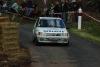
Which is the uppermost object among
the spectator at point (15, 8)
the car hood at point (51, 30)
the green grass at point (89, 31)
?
the spectator at point (15, 8)

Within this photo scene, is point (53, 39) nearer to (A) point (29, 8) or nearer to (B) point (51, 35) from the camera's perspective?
(B) point (51, 35)

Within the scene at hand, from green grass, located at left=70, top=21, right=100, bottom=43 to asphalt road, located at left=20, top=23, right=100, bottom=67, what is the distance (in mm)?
1266

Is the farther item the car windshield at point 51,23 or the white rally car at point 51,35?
the car windshield at point 51,23

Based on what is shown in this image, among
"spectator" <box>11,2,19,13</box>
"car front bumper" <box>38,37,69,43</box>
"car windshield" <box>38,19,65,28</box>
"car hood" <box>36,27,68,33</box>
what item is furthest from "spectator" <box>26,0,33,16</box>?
"car front bumper" <box>38,37,69,43</box>

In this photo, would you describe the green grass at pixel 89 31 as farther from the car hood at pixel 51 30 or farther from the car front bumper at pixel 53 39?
the car front bumper at pixel 53 39

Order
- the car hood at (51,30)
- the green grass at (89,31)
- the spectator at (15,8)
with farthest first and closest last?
1. the spectator at (15,8)
2. the green grass at (89,31)
3. the car hood at (51,30)

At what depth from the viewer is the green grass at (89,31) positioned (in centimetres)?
2889

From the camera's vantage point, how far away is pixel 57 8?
37.6 metres

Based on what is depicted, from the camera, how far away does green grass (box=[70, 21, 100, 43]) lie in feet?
94.8

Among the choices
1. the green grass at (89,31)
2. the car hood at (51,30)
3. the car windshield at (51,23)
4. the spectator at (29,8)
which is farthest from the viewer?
the spectator at (29,8)

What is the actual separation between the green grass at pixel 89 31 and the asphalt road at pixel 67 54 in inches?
49.9

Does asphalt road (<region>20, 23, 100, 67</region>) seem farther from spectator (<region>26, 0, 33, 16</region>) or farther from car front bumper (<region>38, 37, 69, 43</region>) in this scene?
spectator (<region>26, 0, 33, 16</region>)

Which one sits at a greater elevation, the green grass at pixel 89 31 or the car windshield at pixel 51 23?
the car windshield at pixel 51 23

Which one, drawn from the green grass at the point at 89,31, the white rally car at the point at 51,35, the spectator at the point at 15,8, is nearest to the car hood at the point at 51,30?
the white rally car at the point at 51,35
